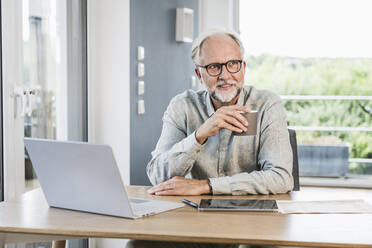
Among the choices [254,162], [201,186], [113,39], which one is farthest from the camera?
[113,39]

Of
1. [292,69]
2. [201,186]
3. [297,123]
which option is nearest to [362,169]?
[297,123]

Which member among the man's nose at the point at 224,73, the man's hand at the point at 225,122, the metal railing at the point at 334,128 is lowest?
the metal railing at the point at 334,128

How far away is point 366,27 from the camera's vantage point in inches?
220

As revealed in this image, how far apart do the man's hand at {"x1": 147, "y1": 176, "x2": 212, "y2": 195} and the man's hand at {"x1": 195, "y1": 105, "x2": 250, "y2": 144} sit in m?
0.19

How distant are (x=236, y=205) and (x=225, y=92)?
679mm

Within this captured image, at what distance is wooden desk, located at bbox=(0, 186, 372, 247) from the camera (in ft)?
4.76

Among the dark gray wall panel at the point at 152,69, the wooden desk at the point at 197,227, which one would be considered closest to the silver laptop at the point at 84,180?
the wooden desk at the point at 197,227

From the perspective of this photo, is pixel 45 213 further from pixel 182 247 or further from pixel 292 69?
pixel 292 69

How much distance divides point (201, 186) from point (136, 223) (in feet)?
1.59

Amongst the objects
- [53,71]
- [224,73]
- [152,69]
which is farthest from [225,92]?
[152,69]

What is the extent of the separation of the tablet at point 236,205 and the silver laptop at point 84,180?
98 millimetres

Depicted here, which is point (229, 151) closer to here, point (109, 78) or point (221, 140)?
point (221, 140)

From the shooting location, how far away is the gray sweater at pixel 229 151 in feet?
6.84

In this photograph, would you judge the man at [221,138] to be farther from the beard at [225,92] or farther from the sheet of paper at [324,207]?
the sheet of paper at [324,207]
